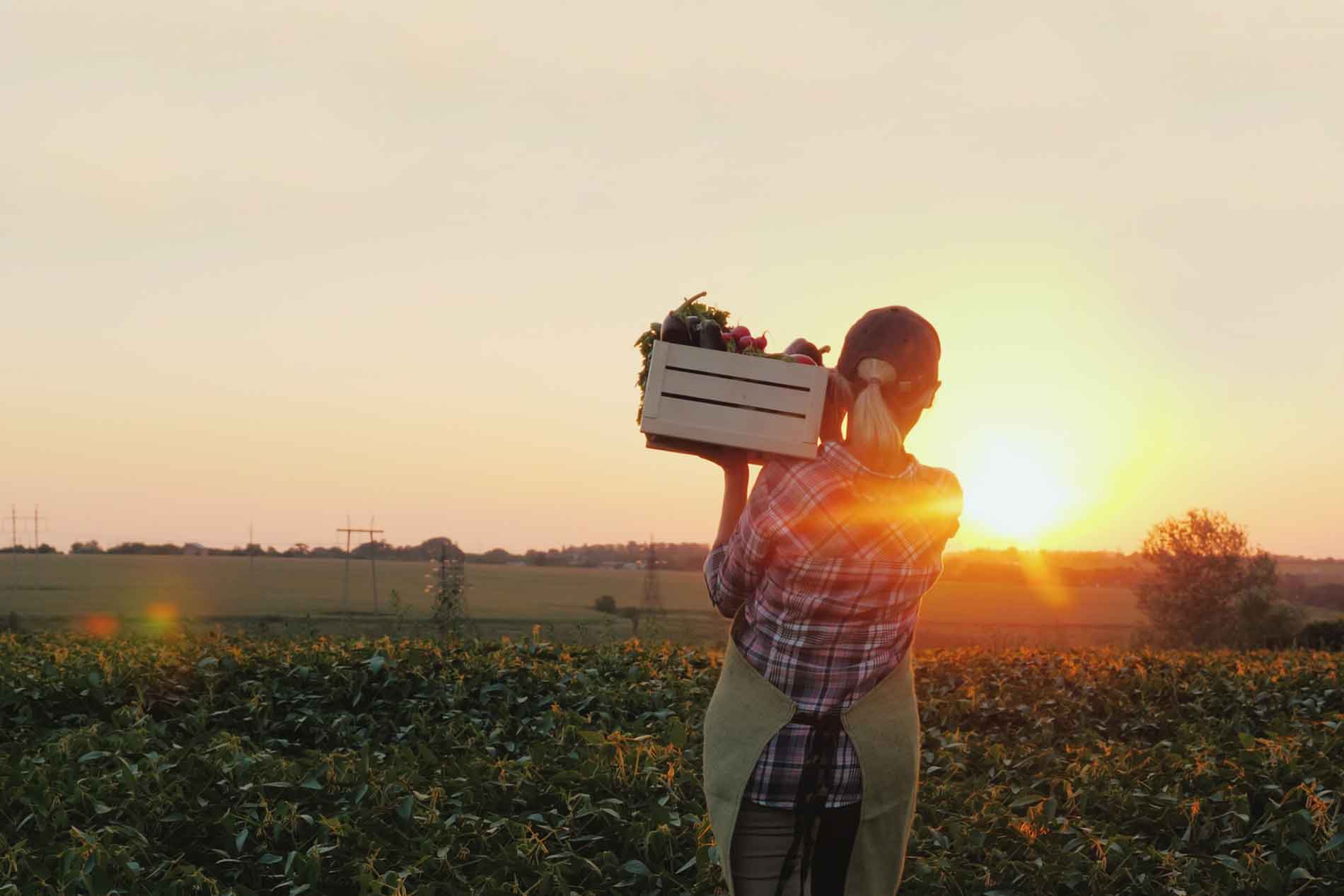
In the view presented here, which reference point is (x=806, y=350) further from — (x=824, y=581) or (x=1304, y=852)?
(x=1304, y=852)

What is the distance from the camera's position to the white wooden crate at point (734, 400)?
117 inches

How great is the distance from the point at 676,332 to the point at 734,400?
0.98 ft

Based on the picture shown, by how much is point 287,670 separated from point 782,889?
246 inches

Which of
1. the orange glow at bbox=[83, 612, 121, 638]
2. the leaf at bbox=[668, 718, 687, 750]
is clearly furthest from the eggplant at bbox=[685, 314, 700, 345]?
the orange glow at bbox=[83, 612, 121, 638]

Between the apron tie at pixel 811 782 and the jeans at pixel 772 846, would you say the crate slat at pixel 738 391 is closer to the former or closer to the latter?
the apron tie at pixel 811 782

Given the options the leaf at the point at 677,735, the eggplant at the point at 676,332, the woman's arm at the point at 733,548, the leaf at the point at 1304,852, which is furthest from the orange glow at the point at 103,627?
the leaf at the point at 1304,852

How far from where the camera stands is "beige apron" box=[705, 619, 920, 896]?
2893mm

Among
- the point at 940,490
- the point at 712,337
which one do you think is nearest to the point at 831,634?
the point at 940,490

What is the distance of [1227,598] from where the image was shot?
41.3 m

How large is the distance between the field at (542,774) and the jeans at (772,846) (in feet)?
7.54

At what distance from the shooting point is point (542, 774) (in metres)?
6.13

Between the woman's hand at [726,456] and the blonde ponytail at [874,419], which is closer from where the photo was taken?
the blonde ponytail at [874,419]

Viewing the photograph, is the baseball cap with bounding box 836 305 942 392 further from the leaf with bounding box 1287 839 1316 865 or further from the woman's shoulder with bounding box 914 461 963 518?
the leaf with bounding box 1287 839 1316 865

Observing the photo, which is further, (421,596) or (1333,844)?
(421,596)
